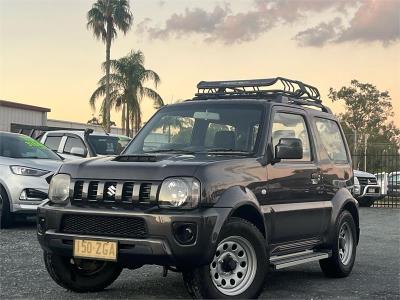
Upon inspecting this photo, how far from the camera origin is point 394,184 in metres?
22.0

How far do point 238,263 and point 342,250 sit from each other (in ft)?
7.87

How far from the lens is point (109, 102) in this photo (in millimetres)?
38094

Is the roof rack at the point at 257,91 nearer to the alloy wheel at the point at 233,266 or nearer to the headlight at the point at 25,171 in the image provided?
the alloy wheel at the point at 233,266

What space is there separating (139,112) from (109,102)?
206cm

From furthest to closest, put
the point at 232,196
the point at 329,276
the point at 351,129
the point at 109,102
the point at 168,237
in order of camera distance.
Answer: the point at 351,129 → the point at 109,102 → the point at 329,276 → the point at 232,196 → the point at 168,237

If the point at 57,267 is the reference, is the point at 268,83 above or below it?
above

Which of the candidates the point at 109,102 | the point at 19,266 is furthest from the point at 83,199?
the point at 109,102

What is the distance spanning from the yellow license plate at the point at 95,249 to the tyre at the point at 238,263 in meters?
0.61

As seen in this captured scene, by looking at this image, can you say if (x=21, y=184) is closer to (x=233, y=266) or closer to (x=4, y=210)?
(x=4, y=210)

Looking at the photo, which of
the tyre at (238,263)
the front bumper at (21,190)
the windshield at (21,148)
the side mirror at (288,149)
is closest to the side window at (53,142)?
the windshield at (21,148)

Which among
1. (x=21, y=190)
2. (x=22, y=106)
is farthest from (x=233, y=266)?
(x=22, y=106)

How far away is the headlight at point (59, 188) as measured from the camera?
541 centimetres

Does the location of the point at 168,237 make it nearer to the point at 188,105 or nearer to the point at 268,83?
the point at 188,105

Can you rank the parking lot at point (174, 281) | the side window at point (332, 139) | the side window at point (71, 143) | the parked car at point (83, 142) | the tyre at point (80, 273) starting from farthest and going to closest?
the side window at point (71, 143), the parked car at point (83, 142), the side window at point (332, 139), the parking lot at point (174, 281), the tyre at point (80, 273)
